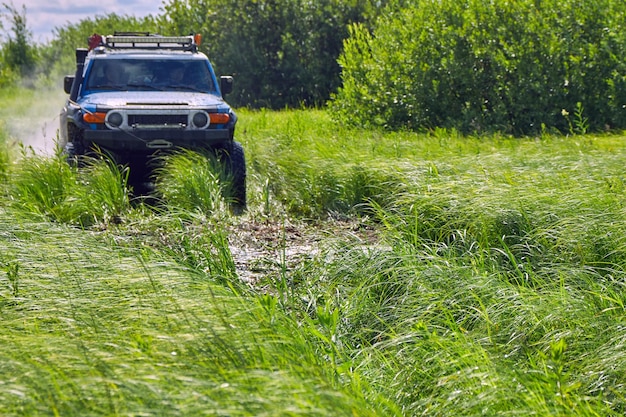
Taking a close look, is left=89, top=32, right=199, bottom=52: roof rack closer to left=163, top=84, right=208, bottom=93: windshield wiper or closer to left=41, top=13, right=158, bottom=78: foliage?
left=163, top=84, right=208, bottom=93: windshield wiper

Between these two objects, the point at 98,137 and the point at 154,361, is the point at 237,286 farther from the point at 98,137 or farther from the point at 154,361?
the point at 98,137

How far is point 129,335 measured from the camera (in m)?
3.49

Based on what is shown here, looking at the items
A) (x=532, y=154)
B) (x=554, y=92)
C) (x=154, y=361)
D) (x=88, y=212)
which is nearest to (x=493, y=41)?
(x=554, y=92)

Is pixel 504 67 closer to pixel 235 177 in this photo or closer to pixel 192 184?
pixel 235 177

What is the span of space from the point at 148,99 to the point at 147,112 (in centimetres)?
27

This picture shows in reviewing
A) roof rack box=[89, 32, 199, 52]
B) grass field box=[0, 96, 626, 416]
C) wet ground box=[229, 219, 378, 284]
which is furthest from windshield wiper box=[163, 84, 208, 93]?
wet ground box=[229, 219, 378, 284]

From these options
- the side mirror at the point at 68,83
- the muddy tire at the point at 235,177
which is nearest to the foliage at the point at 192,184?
the muddy tire at the point at 235,177

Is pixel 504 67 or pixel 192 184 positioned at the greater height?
pixel 504 67

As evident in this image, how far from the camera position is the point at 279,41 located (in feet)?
72.6

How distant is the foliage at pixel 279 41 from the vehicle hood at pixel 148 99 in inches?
496

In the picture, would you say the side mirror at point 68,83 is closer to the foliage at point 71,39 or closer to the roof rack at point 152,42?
the roof rack at point 152,42

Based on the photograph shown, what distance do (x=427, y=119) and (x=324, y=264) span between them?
7.03 meters

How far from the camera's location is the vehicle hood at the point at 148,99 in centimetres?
839

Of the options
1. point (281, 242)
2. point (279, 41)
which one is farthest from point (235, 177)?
point (279, 41)
